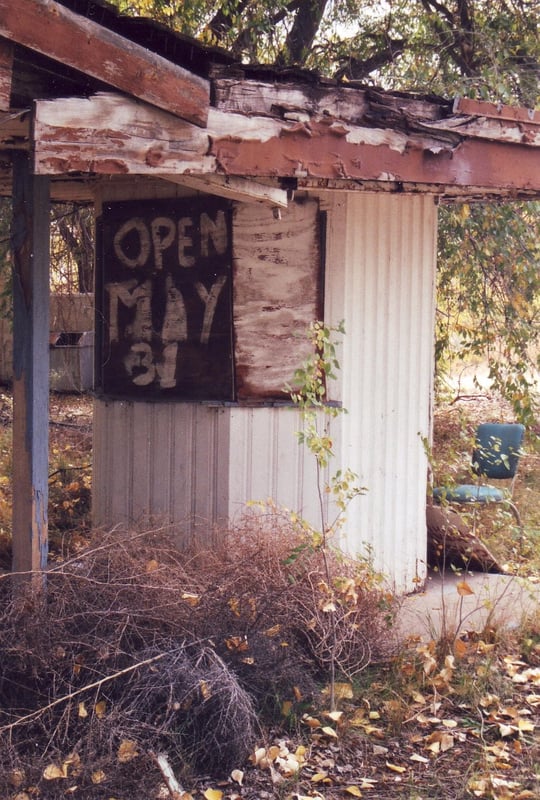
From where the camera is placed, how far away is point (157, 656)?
12.4ft

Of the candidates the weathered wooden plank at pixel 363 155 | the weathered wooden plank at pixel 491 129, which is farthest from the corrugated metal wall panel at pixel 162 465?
the weathered wooden plank at pixel 491 129

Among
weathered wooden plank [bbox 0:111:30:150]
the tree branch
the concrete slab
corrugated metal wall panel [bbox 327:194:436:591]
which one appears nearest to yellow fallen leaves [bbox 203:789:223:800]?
the concrete slab

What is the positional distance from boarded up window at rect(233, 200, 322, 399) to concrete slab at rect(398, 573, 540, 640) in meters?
1.56

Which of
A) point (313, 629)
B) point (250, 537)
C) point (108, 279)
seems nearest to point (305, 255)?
point (108, 279)

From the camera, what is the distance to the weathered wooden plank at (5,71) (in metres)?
3.47

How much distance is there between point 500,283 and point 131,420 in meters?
3.63

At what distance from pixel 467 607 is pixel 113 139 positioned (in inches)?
142

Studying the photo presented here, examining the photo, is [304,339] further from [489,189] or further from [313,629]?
[313,629]

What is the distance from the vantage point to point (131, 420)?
5.86 metres

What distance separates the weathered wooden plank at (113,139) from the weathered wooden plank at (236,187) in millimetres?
200

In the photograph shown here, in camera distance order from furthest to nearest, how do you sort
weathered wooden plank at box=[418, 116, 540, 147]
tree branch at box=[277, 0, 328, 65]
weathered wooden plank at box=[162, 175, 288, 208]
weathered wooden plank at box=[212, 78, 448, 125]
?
tree branch at box=[277, 0, 328, 65], weathered wooden plank at box=[418, 116, 540, 147], weathered wooden plank at box=[162, 175, 288, 208], weathered wooden plank at box=[212, 78, 448, 125]

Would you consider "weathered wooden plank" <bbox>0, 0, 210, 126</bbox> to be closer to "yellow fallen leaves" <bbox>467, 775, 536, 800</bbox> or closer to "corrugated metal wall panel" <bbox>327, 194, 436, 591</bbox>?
"corrugated metal wall panel" <bbox>327, 194, 436, 591</bbox>

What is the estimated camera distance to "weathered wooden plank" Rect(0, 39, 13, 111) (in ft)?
11.4

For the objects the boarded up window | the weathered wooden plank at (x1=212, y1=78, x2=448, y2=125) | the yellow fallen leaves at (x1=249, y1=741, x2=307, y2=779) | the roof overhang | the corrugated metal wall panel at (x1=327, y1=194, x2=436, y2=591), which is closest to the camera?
the roof overhang
